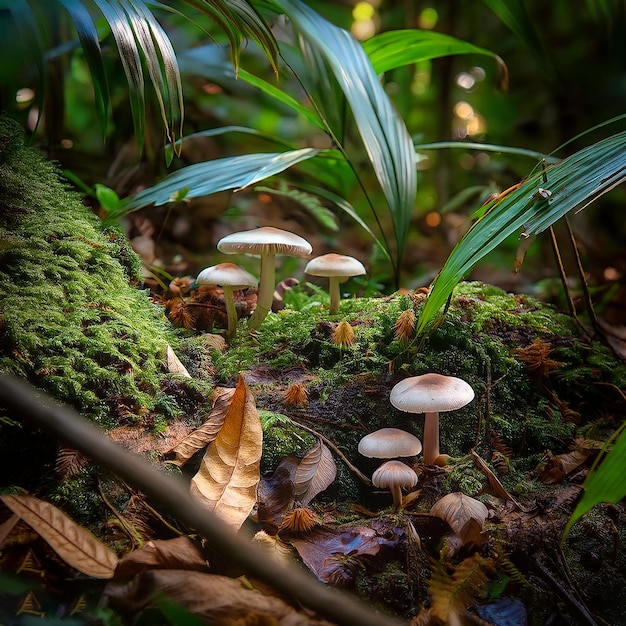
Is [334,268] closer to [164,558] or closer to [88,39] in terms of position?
[88,39]

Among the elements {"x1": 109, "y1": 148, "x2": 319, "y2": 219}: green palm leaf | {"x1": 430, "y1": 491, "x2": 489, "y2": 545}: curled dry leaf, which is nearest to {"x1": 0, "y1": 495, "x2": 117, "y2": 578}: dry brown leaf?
{"x1": 430, "y1": 491, "x2": 489, "y2": 545}: curled dry leaf

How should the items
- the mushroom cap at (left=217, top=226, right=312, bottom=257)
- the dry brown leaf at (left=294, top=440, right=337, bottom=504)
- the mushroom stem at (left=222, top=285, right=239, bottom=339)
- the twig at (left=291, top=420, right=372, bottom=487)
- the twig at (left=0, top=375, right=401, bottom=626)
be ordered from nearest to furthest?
the twig at (left=0, top=375, right=401, bottom=626) → the dry brown leaf at (left=294, top=440, right=337, bottom=504) → the twig at (left=291, top=420, right=372, bottom=487) → the mushroom cap at (left=217, top=226, right=312, bottom=257) → the mushroom stem at (left=222, top=285, right=239, bottom=339)

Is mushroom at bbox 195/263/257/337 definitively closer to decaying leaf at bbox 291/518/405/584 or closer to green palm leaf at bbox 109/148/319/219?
green palm leaf at bbox 109/148/319/219

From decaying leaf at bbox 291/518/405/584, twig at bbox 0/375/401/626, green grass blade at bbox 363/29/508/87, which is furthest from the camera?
green grass blade at bbox 363/29/508/87

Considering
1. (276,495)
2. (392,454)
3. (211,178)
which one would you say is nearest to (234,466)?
(276,495)

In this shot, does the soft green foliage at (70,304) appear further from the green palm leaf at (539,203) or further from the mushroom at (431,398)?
the green palm leaf at (539,203)

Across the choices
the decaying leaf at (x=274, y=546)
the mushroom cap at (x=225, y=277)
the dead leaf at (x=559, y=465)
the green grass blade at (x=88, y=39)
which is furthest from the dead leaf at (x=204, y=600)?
the green grass blade at (x=88, y=39)

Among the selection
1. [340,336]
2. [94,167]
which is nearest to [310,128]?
[94,167]
